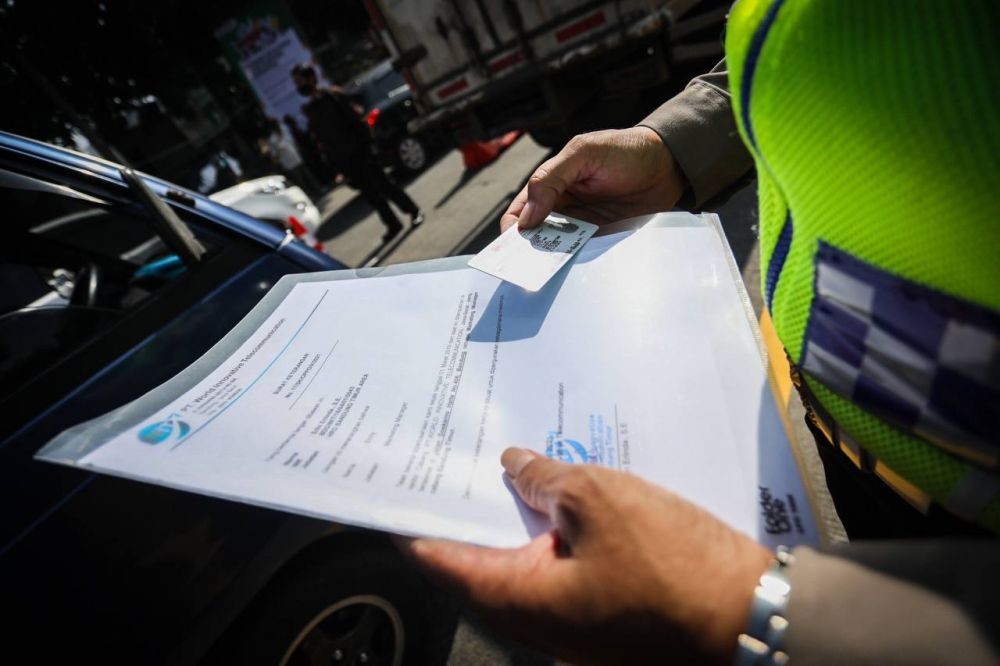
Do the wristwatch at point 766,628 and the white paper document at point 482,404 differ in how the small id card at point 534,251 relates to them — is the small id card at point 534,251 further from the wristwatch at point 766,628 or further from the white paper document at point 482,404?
the wristwatch at point 766,628

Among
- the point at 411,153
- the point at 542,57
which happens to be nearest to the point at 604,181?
the point at 542,57

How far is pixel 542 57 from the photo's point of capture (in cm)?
393

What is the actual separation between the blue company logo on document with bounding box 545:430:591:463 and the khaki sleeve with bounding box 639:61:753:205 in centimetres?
83

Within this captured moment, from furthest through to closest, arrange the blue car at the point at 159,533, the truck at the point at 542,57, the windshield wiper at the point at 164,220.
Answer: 1. the truck at the point at 542,57
2. the windshield wiper at the point at 164,220
3. the blue car at the point at 159,533

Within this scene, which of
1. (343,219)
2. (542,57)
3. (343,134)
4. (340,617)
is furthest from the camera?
(343,219)

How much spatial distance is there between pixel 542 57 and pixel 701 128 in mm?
3403

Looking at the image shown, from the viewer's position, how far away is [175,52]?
1088cm

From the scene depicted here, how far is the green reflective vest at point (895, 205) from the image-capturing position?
361 mm

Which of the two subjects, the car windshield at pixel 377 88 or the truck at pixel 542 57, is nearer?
the truck at pixel 542 57

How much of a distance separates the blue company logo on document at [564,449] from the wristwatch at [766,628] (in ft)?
0.74

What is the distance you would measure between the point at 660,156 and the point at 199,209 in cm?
169

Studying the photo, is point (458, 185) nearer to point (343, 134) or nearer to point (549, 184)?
point (343, 134)

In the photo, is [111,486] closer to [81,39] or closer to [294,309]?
[294,309]

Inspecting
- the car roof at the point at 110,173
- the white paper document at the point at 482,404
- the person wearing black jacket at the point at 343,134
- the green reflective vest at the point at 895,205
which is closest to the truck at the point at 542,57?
the person wearing black jacket at the point at 343,134
